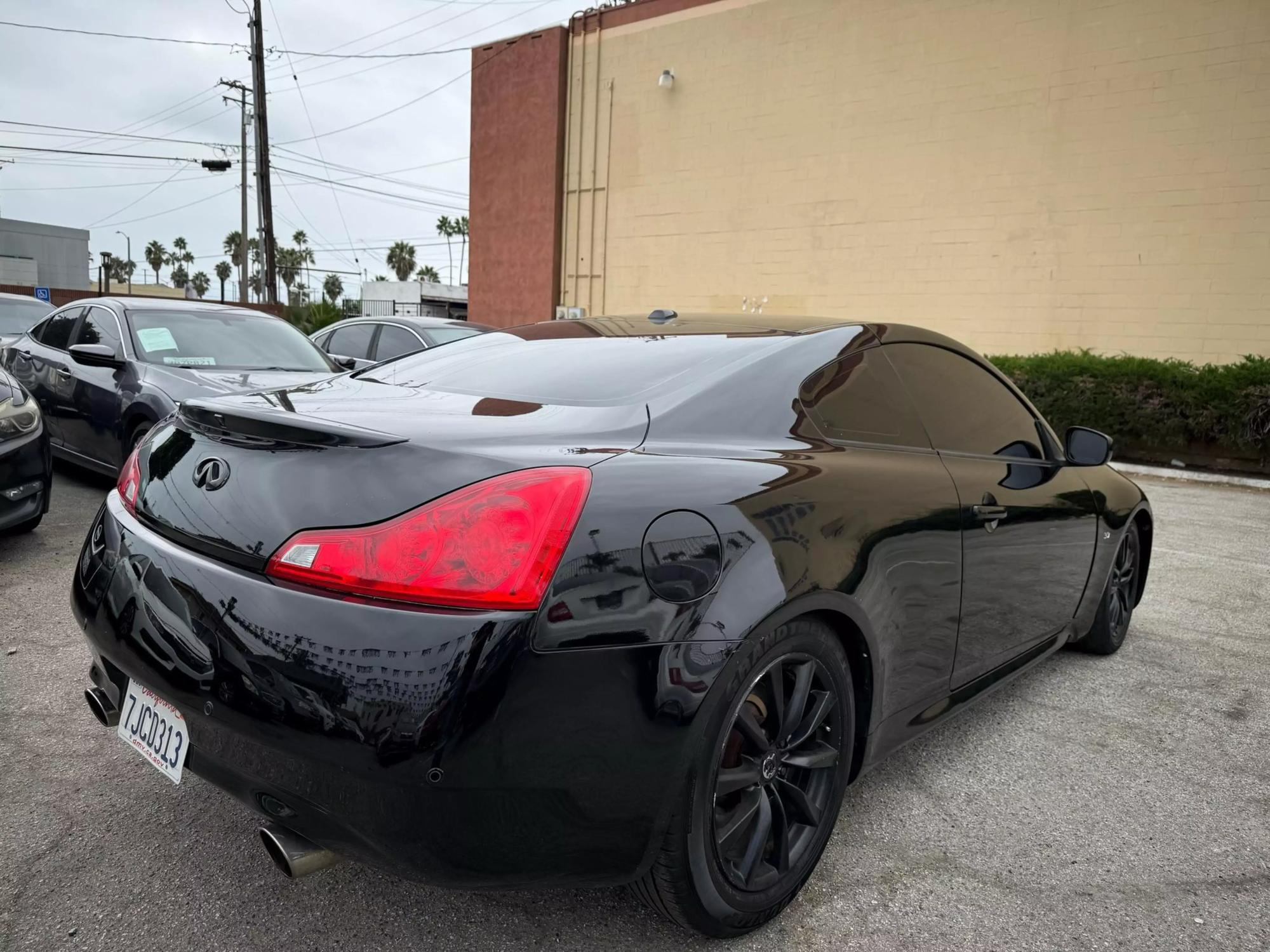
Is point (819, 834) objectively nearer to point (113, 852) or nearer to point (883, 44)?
point (113, 852)

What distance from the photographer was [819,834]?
2.11 meters

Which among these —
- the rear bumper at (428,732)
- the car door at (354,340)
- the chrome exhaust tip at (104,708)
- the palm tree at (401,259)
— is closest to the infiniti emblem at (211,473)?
the rear bumper at (428,732)

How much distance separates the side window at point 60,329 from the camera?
6.84 meters

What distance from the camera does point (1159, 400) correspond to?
11172mm

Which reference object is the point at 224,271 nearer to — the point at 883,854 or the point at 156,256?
the point at 156,256

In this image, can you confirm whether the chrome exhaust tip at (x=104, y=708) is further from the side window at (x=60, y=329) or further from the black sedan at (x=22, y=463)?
the side window at (x=60, y=329)

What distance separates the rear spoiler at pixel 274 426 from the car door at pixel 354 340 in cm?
823

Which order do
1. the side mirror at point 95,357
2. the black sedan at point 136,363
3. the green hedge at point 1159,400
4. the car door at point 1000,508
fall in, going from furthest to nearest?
the green hedge at point 1159,400
the side mirror at point 95,357
the black sedan at point 136,363
the car door at point 1000,508

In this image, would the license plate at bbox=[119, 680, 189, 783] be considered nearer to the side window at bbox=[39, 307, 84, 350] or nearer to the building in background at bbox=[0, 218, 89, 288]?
the side window at bbox=[39, 307, 84, 350]

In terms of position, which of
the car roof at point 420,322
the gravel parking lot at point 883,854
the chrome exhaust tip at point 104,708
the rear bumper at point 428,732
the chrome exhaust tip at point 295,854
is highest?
the car roof at point 420,322

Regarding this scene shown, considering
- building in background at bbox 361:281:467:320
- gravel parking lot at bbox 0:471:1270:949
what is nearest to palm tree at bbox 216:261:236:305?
building in background at bbox 361:281:467:320

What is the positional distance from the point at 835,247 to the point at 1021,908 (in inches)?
585

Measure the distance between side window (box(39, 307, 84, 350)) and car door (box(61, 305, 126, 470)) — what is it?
9.7 inches

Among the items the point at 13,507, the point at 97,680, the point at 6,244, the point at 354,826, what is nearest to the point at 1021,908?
the point at 354,826
